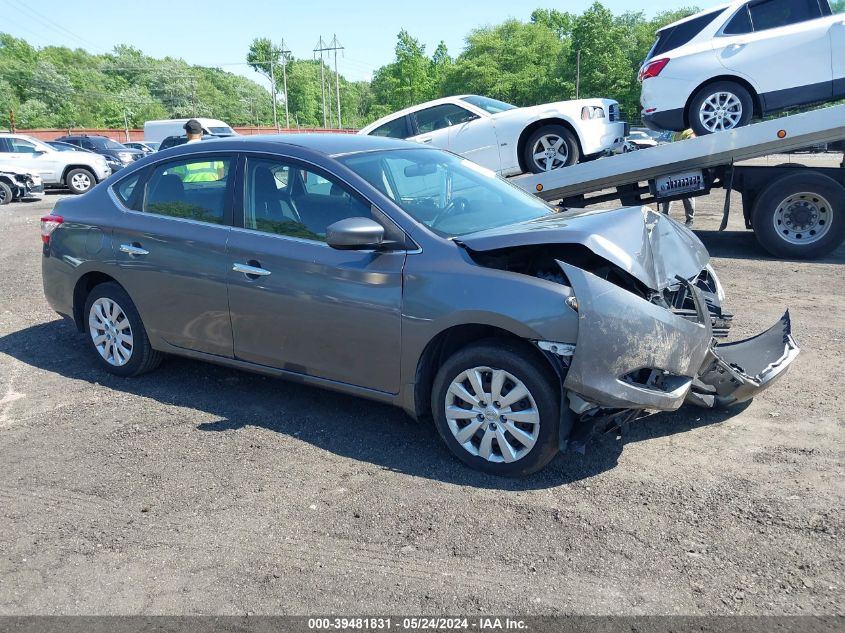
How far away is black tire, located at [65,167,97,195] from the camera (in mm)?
20828

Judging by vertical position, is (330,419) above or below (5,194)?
below

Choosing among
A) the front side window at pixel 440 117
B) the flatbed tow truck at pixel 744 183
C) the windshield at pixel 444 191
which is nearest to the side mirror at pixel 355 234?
the windshield at pixel 444 191

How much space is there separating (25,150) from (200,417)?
64.2 ft

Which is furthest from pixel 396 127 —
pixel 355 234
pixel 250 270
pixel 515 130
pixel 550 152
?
pixel 355 234

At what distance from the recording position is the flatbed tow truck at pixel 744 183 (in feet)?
27.8

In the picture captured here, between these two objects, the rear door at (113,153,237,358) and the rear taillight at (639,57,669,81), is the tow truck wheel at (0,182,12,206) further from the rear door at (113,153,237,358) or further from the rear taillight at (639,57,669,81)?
the rear taillight at (639,57,669,81)

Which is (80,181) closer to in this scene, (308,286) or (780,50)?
(780,50)

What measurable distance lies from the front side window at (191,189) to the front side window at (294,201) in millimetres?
230

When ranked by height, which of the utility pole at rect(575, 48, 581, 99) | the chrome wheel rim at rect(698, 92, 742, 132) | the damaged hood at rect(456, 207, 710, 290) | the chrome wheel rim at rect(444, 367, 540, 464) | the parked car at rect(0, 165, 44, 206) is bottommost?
the chrome wheel rim at rect(444, 367, 540, 464)

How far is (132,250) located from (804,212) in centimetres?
777

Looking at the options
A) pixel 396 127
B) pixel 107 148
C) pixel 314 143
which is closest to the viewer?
pixel 314 143

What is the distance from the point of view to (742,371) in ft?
14.3

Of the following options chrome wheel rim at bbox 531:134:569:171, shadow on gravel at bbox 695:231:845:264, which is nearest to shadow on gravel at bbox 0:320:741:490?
shadow on gravel at bbox 695:231:845:264

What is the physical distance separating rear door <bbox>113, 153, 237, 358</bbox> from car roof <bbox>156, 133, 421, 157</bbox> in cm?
11
